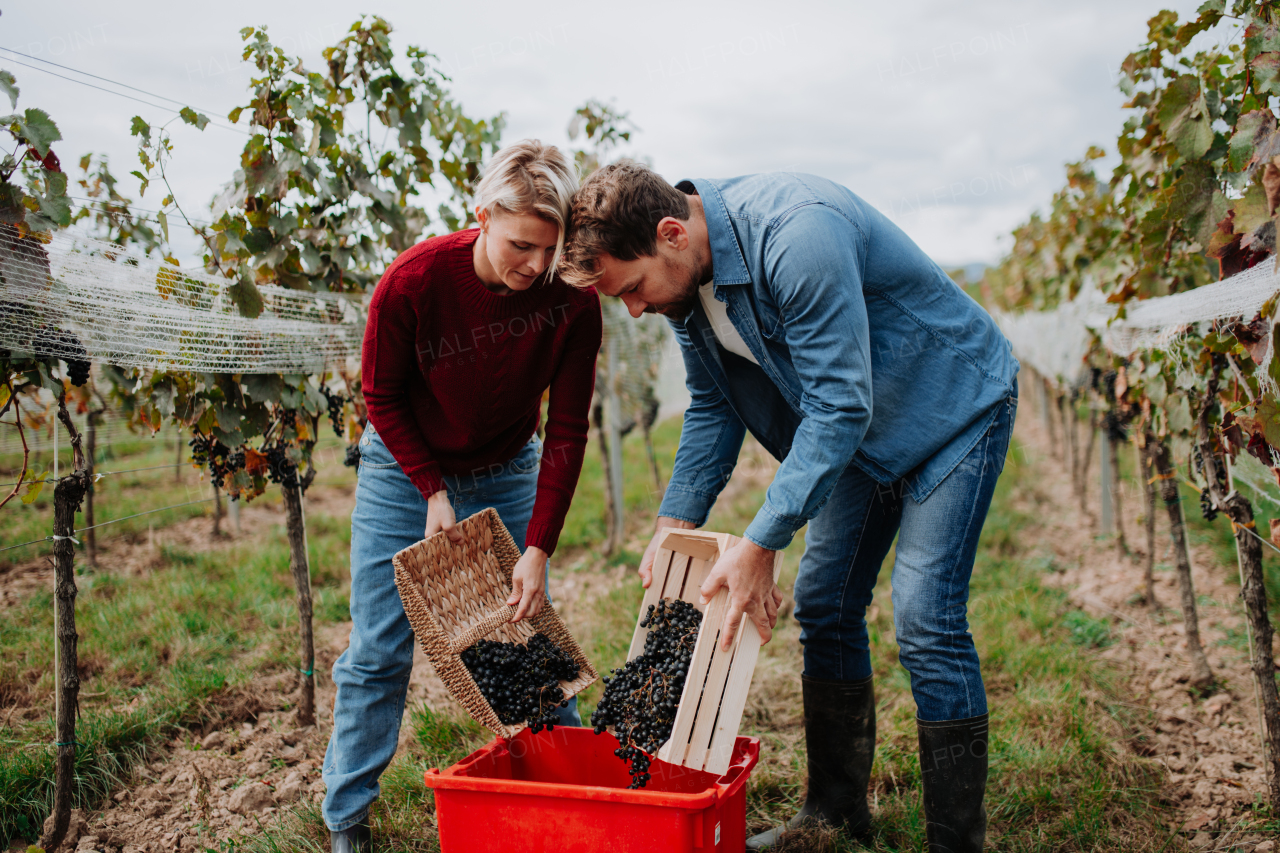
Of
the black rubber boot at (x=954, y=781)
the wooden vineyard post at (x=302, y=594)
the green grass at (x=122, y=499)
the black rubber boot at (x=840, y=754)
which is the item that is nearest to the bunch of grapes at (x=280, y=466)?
the wooden vineyard post at (x=302, y=594)

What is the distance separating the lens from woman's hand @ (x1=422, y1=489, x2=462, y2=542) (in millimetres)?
2057

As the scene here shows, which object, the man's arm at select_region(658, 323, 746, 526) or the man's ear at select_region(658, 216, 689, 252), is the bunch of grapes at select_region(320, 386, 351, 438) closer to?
the man's arm at select_region(658, 323, 746, 526)

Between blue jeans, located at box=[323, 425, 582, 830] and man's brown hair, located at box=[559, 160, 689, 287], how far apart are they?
0.83 m

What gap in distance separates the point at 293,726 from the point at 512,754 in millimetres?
1270

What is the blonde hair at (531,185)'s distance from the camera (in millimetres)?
1762

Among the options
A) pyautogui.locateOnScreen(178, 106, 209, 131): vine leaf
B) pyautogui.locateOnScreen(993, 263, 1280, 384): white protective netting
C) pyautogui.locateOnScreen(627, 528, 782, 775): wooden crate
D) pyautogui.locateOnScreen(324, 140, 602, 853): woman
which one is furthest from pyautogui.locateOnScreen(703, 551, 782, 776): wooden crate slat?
pyautogui.locateOnScreen(178, 106, 209, 131): vine leaf

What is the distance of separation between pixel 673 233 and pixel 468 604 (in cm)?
113

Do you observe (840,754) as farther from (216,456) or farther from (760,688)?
(216,456)

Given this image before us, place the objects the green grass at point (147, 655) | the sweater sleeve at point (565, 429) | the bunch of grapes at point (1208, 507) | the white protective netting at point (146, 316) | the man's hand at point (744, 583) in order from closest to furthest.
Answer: the man's hand at point (744, 583) < the white protective netting at point (146, 316) < the sweater sleeve at point (565, 429) < the green grass at point (147, 655) < the bunch of grapes at point (1208, 507)

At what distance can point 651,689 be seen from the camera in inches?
72.6

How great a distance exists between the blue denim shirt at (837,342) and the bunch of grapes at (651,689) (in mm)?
397

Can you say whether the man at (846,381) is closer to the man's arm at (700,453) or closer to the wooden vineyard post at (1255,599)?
the man's arm at (700,453)

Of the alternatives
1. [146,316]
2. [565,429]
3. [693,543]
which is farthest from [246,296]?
[693,543]

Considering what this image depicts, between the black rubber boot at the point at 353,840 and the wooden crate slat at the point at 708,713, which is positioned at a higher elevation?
the wooden crate slat at the point at 708,713
